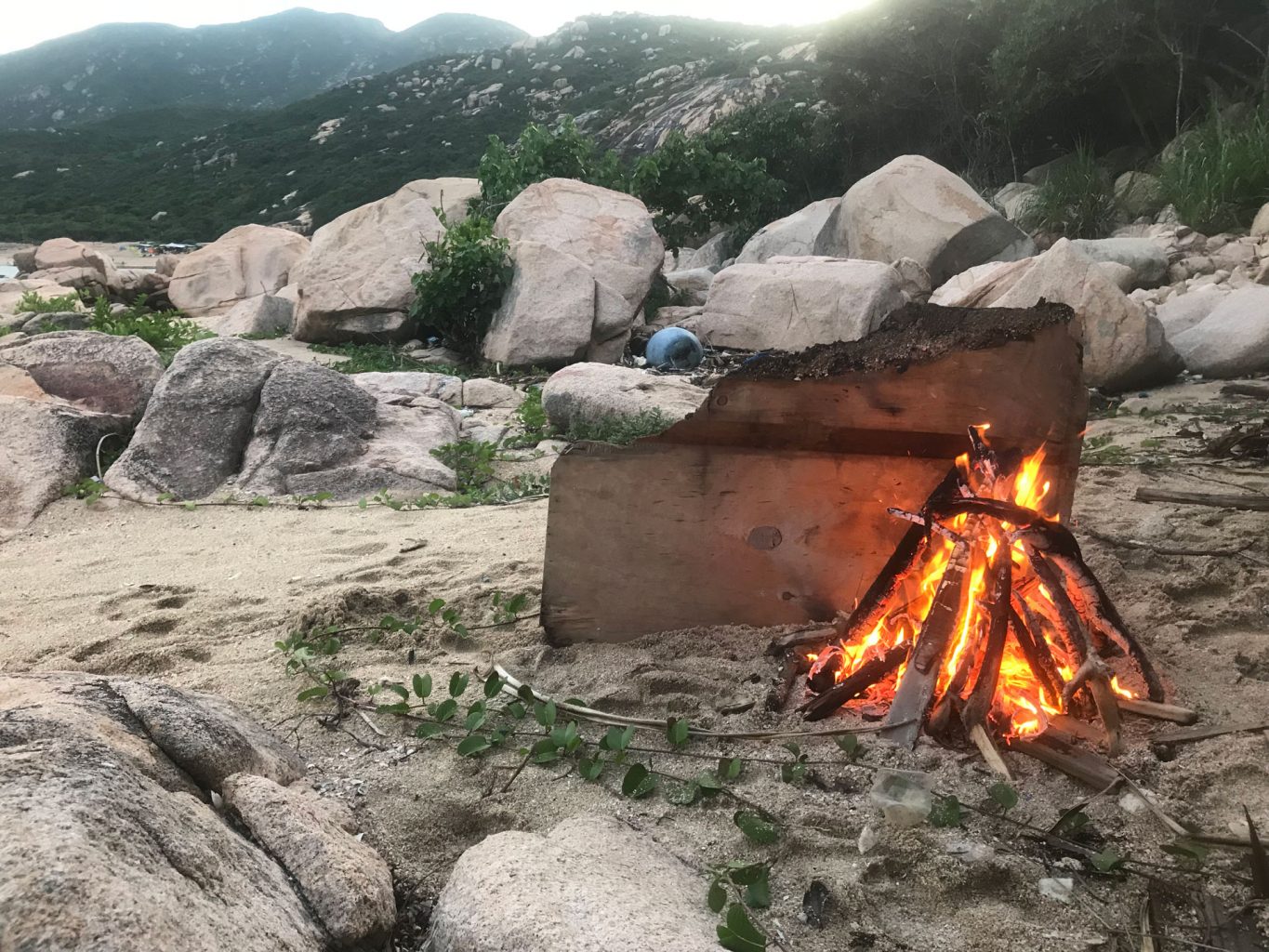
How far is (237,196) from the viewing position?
28359 millimetres

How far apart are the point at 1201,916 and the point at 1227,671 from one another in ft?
2.98

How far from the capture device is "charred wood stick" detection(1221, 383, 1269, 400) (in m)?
5.96

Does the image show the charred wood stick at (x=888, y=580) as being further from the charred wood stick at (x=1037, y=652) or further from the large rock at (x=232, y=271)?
the large rock at (x=232, y=271)

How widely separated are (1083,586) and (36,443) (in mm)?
5515

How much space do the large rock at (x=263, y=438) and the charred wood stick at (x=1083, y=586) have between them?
3.68 metres

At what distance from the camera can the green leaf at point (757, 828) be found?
170 cm

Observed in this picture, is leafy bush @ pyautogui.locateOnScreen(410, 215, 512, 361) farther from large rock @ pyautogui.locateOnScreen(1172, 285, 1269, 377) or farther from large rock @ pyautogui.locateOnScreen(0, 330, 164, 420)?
large rock @ pyautogui.locateOnScreen(1172, 285, 1269, 377)

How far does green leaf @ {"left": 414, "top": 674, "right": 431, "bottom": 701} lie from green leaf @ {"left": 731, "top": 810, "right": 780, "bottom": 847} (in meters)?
0.81

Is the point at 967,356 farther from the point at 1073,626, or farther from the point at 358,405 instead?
the point at 358,405

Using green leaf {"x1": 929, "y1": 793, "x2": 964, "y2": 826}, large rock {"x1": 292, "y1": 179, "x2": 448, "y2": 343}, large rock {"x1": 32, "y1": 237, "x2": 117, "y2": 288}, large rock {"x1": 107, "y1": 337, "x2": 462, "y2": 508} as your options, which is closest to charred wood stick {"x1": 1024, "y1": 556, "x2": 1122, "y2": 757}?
green leaf {"x1": 929, "y1": 793, "x2": 964, "y2": 826}

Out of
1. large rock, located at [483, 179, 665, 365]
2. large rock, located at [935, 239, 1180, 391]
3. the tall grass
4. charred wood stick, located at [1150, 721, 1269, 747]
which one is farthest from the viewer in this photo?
the tall grass

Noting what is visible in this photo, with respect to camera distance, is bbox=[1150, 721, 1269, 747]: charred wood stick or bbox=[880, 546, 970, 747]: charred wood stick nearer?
bbox=[1150, 721, 1269, 747]: charred wood stick

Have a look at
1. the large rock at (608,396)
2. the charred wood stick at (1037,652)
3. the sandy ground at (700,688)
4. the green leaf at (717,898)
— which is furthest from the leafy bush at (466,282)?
the green leaf at (717,898)

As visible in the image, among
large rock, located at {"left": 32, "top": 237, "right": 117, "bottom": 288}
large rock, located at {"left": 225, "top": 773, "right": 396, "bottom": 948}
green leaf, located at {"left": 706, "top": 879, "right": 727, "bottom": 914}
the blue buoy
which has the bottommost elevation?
the blue buoy
